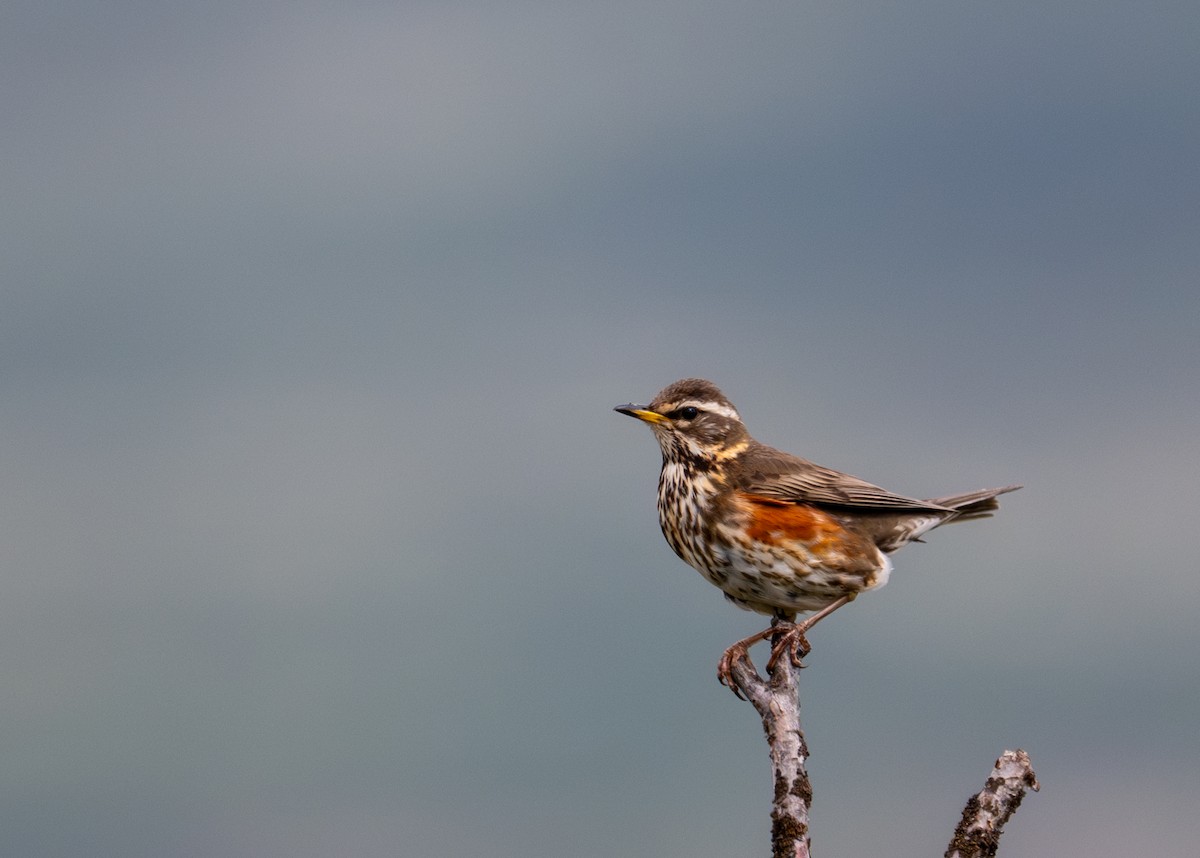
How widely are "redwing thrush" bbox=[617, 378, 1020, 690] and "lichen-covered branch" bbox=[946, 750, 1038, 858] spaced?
3249 millimetres

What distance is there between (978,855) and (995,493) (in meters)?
6.24

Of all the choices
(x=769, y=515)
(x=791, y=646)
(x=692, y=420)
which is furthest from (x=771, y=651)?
(x=692, y=420)

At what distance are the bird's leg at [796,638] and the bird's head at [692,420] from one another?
1.99 meters

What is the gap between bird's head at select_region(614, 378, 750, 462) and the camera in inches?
582

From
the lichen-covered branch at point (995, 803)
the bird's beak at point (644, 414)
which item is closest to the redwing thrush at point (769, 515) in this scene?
the bird's beak at point (644, 414)


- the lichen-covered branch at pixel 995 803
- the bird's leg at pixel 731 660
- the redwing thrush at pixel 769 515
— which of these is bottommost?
the lichen-covered branch at pixel 995 803

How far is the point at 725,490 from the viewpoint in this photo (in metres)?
14.3

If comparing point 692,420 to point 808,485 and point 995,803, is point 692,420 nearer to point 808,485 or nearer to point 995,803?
point 808,485

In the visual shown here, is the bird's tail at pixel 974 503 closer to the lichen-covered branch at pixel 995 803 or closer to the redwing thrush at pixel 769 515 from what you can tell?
the redwing thrush at pixel 769 515

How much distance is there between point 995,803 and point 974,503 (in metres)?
A: 5.95

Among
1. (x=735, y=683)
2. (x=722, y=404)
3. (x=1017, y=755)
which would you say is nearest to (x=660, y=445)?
(x=722, y=404)

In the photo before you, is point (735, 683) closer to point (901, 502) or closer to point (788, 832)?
point (788, 832)

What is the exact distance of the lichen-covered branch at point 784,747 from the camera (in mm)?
10211

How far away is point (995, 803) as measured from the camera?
32.5 ft
